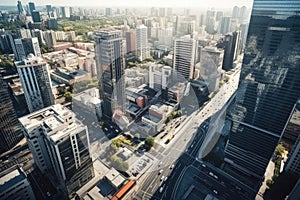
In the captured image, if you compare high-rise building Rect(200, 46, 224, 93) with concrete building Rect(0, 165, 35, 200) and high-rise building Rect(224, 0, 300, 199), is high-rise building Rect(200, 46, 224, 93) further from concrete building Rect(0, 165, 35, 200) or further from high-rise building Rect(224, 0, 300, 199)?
concrete building Rect(0, 165, 35, 200)

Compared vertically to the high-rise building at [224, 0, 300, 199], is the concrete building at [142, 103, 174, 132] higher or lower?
lower

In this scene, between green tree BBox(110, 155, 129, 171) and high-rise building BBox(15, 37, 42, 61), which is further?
high-rise building BBox(15, 37, 42, 61)

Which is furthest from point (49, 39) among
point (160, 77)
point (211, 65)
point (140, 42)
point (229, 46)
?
point (229, 46)

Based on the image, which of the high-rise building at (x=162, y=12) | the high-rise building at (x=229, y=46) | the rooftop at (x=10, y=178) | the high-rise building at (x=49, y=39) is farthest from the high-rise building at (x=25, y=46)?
the high-rise building at (x=162, y=12)

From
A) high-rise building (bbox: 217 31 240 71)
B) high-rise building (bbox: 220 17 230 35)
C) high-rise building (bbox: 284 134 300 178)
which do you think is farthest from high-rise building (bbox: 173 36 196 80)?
high-rise building (bbox: 220 17 230 35)

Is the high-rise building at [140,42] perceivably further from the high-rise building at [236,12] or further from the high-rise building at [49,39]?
the high-rise building at [236,12]

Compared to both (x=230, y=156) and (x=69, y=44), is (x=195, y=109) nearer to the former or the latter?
(x=230, y=156)
